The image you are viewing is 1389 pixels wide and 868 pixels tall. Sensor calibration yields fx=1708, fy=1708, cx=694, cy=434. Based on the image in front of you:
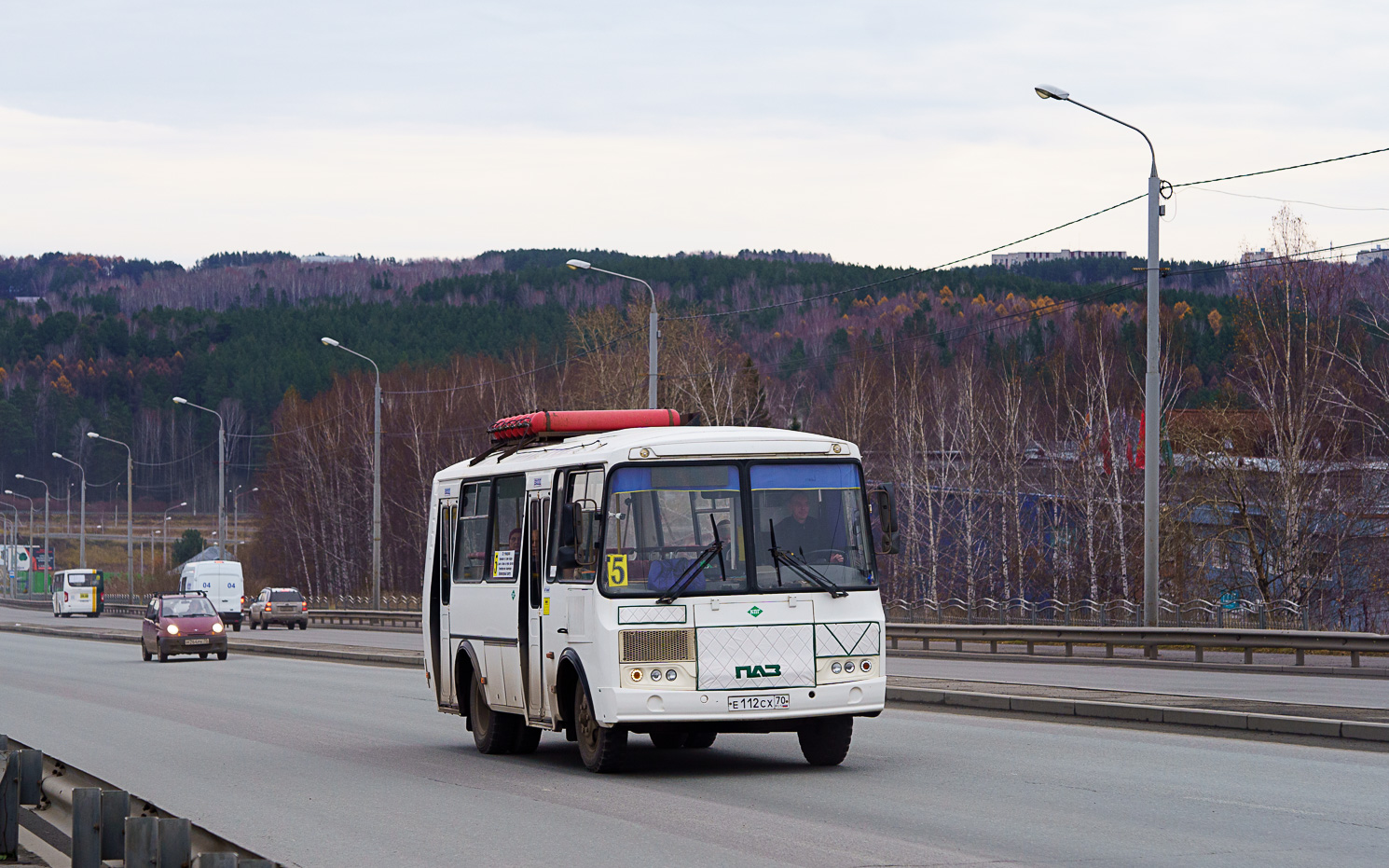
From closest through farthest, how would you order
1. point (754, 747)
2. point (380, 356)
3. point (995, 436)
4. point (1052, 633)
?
point (754, 747)
point (1052, 633)
point (995, 436)
point (380, 356)

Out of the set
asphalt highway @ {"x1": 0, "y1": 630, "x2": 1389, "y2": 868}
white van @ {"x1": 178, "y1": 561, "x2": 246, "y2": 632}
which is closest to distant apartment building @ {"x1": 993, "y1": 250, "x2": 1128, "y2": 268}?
white van @ {"x1": 178, "y1": 561, "x2": 246, "y2": 632}

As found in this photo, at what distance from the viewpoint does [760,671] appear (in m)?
13.3

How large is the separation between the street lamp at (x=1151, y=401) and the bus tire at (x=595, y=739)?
1655cm

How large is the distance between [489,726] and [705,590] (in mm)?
3631

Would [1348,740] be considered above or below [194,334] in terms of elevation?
below

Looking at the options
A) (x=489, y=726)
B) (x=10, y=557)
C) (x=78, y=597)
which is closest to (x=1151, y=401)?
(x=489, y=726)

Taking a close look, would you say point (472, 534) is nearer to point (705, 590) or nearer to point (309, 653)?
point (705, 590)

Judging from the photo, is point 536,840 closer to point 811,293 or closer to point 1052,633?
point 1052,633

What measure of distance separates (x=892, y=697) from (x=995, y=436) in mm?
50314

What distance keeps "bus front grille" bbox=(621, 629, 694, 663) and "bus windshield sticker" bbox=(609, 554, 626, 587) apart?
41 cm

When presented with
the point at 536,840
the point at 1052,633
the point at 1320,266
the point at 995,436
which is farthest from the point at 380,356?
the point at 536,840

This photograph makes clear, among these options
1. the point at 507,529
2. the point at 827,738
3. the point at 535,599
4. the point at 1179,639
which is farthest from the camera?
the point at 1179,639

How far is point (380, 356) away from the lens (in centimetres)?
15525

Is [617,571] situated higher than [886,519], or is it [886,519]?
[886,519]
